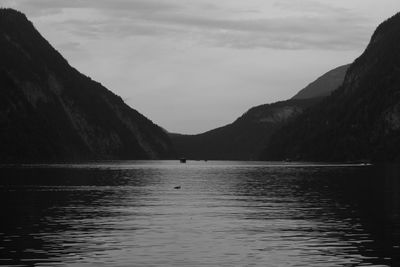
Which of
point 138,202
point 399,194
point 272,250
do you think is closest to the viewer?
point 272,250

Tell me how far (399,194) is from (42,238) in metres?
55.7

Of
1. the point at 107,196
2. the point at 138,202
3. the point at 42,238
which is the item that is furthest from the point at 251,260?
the point at 107,196

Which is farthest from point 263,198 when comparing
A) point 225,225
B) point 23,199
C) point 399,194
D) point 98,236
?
point 98,236

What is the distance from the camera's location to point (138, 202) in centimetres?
8406

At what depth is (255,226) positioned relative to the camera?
186ft

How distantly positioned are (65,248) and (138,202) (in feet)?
133

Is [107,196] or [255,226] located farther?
[107,196]

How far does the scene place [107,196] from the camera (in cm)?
9519

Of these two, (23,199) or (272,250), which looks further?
(23,199)

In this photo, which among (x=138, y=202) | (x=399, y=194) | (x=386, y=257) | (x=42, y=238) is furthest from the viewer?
(x=399, y=194)

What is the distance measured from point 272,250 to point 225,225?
1430 centimetres

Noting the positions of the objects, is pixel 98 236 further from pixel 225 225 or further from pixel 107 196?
pixel 107 196

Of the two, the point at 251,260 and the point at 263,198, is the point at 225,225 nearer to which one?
the point at 251,260

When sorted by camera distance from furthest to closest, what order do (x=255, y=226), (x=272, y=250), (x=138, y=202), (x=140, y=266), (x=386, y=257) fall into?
(x=138, y=202) < (x=255, y=226) < (x=272, y=250) < (x=386, y=257) < (x=140, y=266)
